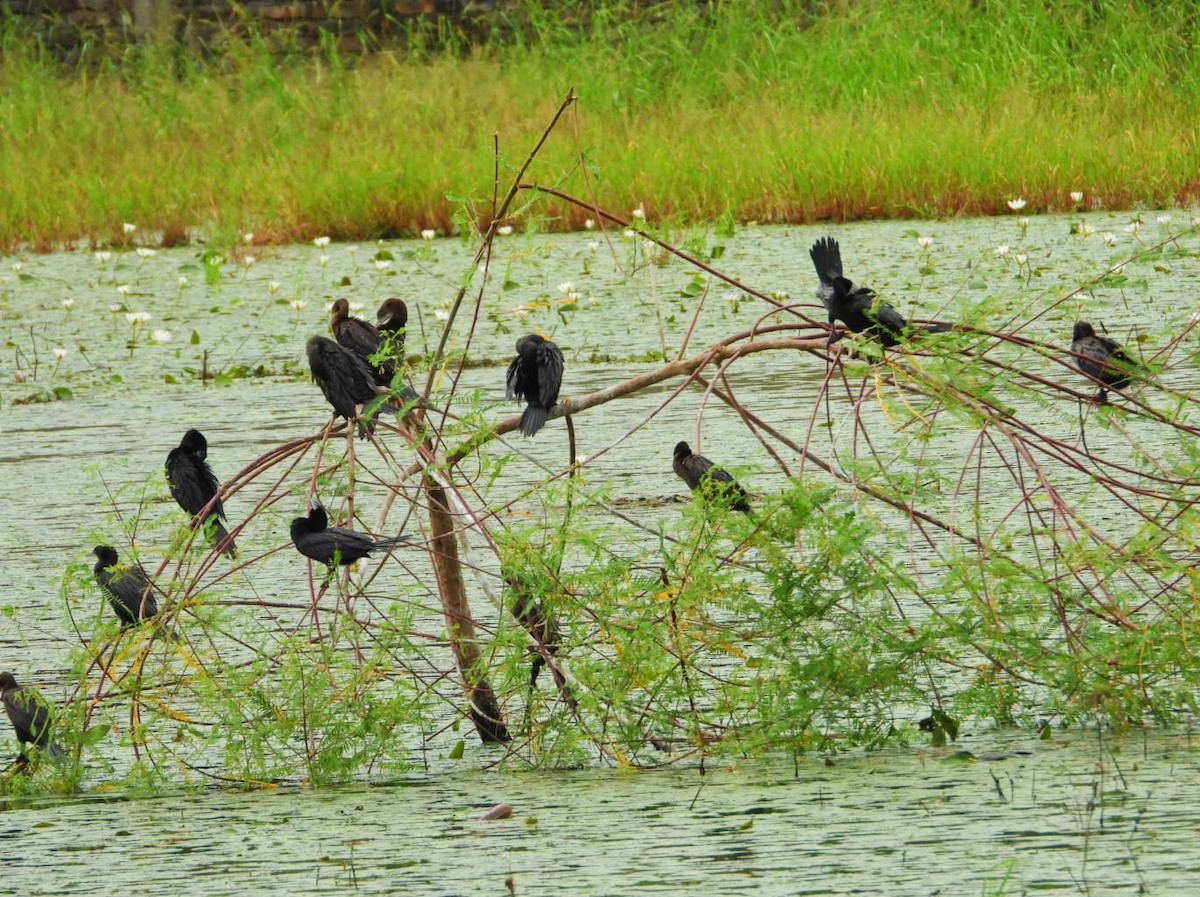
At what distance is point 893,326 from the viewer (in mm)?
4605

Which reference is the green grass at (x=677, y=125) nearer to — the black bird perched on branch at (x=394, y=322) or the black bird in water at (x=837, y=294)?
the black bird perched on branch at (x=394, y=322)

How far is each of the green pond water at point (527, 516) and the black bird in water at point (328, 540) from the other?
0.06 meters

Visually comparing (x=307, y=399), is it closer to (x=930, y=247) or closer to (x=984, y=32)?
A: (x=930, y=247)

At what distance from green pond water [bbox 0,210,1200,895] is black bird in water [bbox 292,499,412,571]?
6 centimetres

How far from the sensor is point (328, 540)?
13.3 feet

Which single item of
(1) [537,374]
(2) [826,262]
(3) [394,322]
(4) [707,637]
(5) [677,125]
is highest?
(5) [677,125]

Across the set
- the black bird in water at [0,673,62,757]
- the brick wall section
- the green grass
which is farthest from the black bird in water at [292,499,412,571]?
the brick wall section

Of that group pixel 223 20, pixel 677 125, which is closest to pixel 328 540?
pixel 677 125

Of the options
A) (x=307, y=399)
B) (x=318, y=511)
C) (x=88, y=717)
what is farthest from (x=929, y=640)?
(x=307, y=399)

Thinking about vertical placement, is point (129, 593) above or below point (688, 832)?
above

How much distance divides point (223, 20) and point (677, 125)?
582cm

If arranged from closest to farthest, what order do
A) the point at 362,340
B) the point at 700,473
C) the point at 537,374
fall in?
the point at 537,374 → the point at 362,340 → the point at 700,473

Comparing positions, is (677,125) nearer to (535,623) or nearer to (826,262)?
(826,262)

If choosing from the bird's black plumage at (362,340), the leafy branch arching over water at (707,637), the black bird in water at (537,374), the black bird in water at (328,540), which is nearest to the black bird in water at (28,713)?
the leafy branch arching over water at (707,637)
